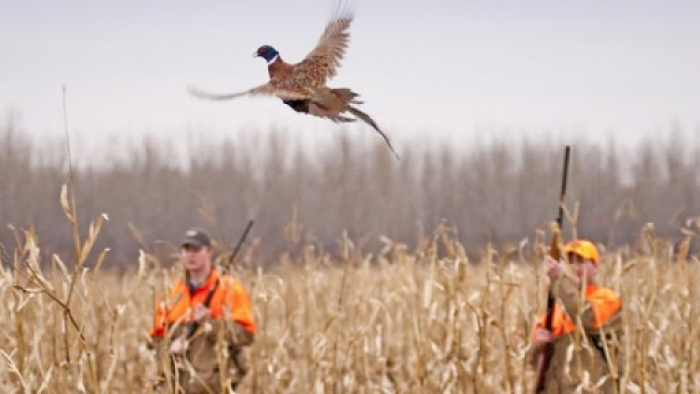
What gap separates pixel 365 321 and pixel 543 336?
4520 millimetres

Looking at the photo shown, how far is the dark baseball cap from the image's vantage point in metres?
5.57

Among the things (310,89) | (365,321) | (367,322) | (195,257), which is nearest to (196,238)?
(195,257)

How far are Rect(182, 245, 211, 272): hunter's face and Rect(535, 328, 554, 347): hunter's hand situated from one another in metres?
2.13

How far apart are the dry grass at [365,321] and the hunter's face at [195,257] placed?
0.78 feet

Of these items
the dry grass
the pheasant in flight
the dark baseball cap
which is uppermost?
the pheasant in flight

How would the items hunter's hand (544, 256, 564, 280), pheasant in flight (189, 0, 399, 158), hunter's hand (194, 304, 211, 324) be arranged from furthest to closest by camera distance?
hunter's hand (194, 304, 211, 324)
hunter's hand (544, 256, 564, 280)
pheasant in flight (189, 0, 399, 158)

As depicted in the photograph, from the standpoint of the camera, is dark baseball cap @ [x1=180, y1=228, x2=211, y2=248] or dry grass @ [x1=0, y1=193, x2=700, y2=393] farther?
dark baseball cap @ [x1=180, y1=228, x2=211, y2=248]

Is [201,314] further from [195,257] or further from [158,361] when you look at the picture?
[195,257]

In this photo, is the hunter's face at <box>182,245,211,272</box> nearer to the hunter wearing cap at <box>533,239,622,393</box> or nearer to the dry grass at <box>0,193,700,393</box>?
the dry grass at <box>0,193,700,393</box>

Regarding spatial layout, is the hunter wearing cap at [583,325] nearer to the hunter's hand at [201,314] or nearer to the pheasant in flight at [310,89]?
the hunter's hand at [201,314]

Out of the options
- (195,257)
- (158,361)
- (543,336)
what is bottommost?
(158,361)

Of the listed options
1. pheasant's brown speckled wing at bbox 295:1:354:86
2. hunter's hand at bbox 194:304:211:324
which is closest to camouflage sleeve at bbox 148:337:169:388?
hunter's hand at bbox 194:304:211:324

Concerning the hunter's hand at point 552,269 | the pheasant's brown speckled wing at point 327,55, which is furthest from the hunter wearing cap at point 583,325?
the pheasant's brown speckled wing at point 327,55

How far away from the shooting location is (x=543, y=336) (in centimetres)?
473
